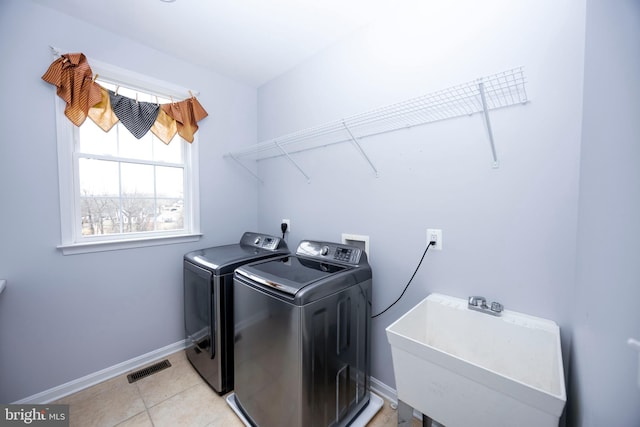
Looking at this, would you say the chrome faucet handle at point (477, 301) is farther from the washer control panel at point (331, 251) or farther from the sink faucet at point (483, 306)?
the washer control panel at point (331, 251)

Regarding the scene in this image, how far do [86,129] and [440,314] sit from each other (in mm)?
2678

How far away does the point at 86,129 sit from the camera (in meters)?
1.81

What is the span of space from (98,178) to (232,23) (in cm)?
151

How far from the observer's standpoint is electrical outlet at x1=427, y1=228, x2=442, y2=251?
1.42 meters

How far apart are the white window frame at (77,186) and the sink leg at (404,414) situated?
2.03 meters

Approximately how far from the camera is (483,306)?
1.21 metres

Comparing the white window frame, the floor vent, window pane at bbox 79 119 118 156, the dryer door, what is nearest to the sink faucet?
the dryer door

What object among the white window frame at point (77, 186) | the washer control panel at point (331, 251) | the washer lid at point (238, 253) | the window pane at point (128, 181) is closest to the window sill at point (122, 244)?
the white window frame at point (77, 186)

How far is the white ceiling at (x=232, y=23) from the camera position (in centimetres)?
156

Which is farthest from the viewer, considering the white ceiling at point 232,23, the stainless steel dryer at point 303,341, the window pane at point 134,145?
the window pane at point 134,145

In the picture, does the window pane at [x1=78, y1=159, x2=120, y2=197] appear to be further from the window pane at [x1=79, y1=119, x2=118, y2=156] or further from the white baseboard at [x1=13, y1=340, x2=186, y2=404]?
the white baseboard at [x1=13, y1=340, x2=186, y2=404]

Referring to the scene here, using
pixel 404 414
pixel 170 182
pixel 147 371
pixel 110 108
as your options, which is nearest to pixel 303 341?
pixel 404 414

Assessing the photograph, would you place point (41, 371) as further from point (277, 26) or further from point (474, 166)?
point (474, 166)

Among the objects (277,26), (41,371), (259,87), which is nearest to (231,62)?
(259,87)
